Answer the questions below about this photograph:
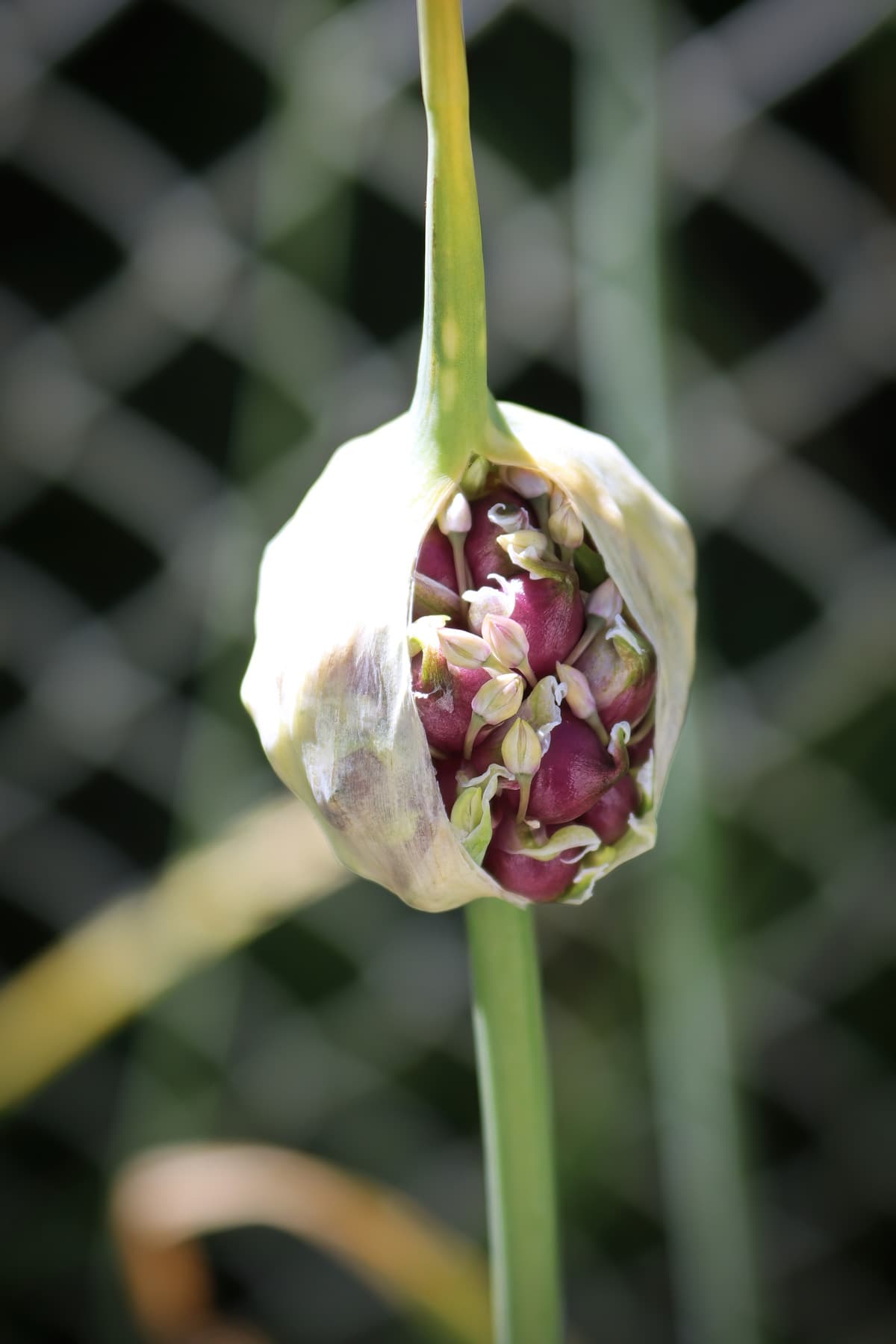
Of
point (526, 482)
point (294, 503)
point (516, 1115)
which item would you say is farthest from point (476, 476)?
point (294, 503)

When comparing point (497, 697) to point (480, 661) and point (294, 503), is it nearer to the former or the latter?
point (480, 661)

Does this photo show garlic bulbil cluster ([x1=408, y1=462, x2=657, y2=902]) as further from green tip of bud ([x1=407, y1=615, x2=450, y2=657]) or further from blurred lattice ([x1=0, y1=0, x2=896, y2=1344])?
blurred lattice ([x1=0, y1=0, x2=896, y2=1344])

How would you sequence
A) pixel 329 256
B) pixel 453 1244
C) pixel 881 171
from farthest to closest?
1. pixel 329 256
2. pixel 881 171
3. pixel 453 1244

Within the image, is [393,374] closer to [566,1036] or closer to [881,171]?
[881,171]

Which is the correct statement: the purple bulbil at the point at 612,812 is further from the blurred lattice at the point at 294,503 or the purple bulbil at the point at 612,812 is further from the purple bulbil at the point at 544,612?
the blurred lattice at the point at 294,503

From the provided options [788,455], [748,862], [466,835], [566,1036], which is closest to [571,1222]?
[566,1036]

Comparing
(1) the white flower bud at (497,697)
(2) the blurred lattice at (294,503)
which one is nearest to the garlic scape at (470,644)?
(1) the white flower bud at (497,697)
